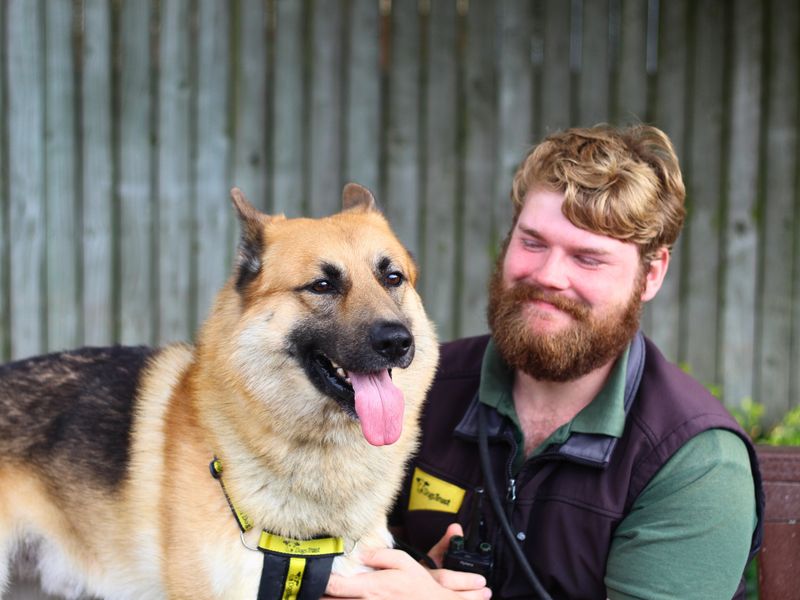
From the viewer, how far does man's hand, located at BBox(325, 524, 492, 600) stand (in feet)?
6.71

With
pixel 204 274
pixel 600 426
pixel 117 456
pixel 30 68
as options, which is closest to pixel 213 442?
pixel 117 456

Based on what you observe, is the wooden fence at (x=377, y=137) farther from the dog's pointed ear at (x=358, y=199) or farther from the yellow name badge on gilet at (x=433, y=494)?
the yellow name badge on gilet at (x=433, y=494)

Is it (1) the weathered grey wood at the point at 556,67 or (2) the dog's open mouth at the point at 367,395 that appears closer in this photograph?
(2) the dog's open mouth at the point at 367,395

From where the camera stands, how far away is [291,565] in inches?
78.2

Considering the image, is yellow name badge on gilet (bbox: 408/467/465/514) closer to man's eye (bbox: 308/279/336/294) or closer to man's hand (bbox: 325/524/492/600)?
man's hand (bbox: 325/524/492/600)

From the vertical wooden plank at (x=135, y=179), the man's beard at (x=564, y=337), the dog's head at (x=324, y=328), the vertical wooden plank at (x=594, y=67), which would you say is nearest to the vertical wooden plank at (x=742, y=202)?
the vertical wooden plank at (x=594, y=67)

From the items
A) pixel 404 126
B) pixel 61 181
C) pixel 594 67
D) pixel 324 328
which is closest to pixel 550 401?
pixel 324 328

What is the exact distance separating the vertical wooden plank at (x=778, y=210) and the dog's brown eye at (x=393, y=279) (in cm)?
270

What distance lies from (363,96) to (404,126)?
0.84 ft

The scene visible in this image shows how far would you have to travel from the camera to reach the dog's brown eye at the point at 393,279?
226cm

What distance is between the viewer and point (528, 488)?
223cm

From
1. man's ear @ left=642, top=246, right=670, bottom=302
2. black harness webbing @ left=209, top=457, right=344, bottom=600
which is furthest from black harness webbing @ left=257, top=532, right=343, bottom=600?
man's ear @ left=642, top=246, right=670, bottom=302

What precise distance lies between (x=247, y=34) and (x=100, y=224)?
3.91 ft

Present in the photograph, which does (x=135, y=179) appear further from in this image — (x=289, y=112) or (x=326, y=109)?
(x=326, y=109)
